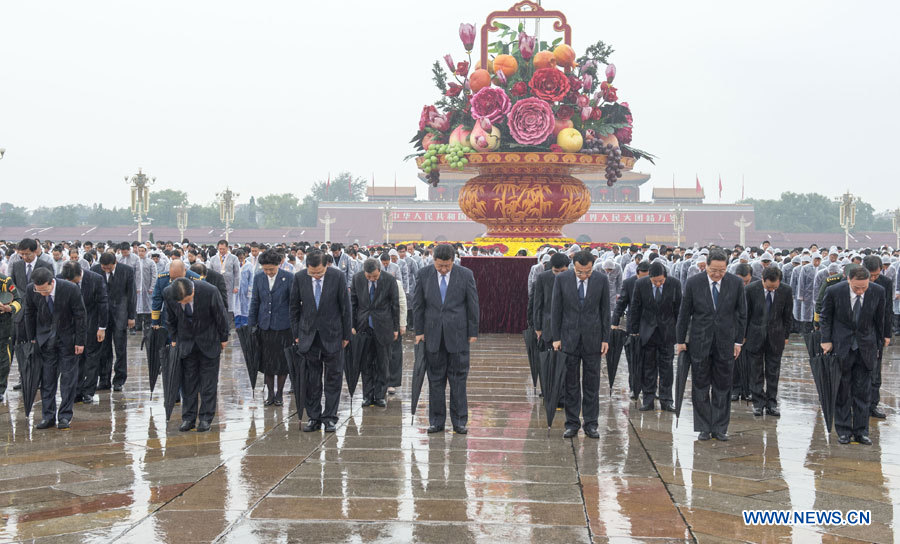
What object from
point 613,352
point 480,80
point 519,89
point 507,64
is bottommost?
point 613,352

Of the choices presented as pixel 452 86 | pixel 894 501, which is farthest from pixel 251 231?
pixel 894 501

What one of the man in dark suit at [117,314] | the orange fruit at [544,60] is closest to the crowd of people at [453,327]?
the man in dark suit at [117,314]

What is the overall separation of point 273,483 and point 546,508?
1552mm

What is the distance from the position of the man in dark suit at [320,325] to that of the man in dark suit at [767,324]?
3375 mm

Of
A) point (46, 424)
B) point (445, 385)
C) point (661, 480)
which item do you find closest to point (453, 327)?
point (445, 385)

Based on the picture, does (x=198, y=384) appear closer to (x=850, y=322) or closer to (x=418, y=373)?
(x=418, y=373)

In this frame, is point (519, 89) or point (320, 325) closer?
point (320, 325)

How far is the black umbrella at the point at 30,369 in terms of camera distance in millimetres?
7062

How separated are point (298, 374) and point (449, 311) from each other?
1.23m

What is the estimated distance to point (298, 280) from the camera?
7027 millimetres

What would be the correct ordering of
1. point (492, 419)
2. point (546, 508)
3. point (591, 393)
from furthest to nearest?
point (492, 419), point (591, 393), point (546, 508)

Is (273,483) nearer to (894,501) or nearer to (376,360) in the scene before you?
(376,360)

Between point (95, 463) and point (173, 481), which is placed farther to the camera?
point (95, 463)

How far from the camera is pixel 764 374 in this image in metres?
7.88
